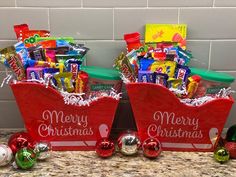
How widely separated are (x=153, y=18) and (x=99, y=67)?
0.22 metres

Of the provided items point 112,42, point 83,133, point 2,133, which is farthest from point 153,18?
point 2,133

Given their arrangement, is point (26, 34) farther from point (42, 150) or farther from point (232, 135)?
point (232, 135)

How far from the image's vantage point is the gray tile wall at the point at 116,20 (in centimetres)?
100

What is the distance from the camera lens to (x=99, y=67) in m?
1.03

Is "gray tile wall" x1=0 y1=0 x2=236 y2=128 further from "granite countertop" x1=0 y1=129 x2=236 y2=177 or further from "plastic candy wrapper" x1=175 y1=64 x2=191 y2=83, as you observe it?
"granite countertop" x1=0 y1=129 x2=236 y2=177

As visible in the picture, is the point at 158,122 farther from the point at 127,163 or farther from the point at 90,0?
the point at 90,0

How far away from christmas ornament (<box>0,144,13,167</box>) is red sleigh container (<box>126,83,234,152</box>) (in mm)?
335

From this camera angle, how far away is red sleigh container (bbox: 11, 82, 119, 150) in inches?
33.6

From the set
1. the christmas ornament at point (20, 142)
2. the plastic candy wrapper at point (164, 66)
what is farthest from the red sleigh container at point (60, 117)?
the plastic candy wrapper at point (164, 66)

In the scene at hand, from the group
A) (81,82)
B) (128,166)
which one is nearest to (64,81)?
(81,82)

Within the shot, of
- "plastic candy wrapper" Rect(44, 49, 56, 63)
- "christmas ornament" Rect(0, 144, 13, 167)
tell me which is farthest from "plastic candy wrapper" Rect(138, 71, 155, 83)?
"christmas ornament" Rect(0, 144, 13, 167)

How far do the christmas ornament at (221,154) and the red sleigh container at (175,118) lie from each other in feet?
0.14

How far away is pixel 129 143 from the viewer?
2.85 ft

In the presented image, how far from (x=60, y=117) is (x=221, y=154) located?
428 millimetres
